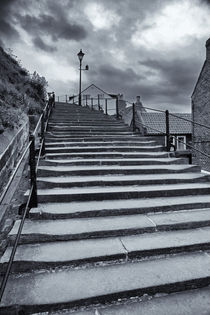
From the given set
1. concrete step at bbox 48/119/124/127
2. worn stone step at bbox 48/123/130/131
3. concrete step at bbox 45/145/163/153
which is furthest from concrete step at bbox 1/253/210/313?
concrete step at bbox 48/119/124/127

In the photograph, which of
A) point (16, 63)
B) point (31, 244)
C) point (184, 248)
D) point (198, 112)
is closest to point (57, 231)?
point (31, 244)

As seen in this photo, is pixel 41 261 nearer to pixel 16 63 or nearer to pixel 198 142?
pixel 198 142

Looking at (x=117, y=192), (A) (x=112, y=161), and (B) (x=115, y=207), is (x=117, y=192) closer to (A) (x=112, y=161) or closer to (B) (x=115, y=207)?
(B) (x=115, y=207)

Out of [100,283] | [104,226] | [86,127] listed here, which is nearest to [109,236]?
[104,226]

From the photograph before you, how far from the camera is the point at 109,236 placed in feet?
9.31

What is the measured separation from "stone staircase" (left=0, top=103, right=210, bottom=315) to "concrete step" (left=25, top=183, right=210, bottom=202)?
0.02 m

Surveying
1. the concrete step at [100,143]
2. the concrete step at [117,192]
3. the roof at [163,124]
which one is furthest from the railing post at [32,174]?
the roof at [163,124]

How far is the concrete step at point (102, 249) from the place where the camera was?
2.31 metres

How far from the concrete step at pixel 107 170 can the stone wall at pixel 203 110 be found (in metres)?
8.16

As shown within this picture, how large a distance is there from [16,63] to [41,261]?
1469 cm

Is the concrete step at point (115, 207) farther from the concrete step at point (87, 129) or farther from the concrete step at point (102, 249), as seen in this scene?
the concrete step at point (87, 129)

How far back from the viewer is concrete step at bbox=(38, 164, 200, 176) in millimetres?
4289

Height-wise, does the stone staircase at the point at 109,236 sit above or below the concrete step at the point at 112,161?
below

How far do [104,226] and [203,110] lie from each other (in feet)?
38.7
